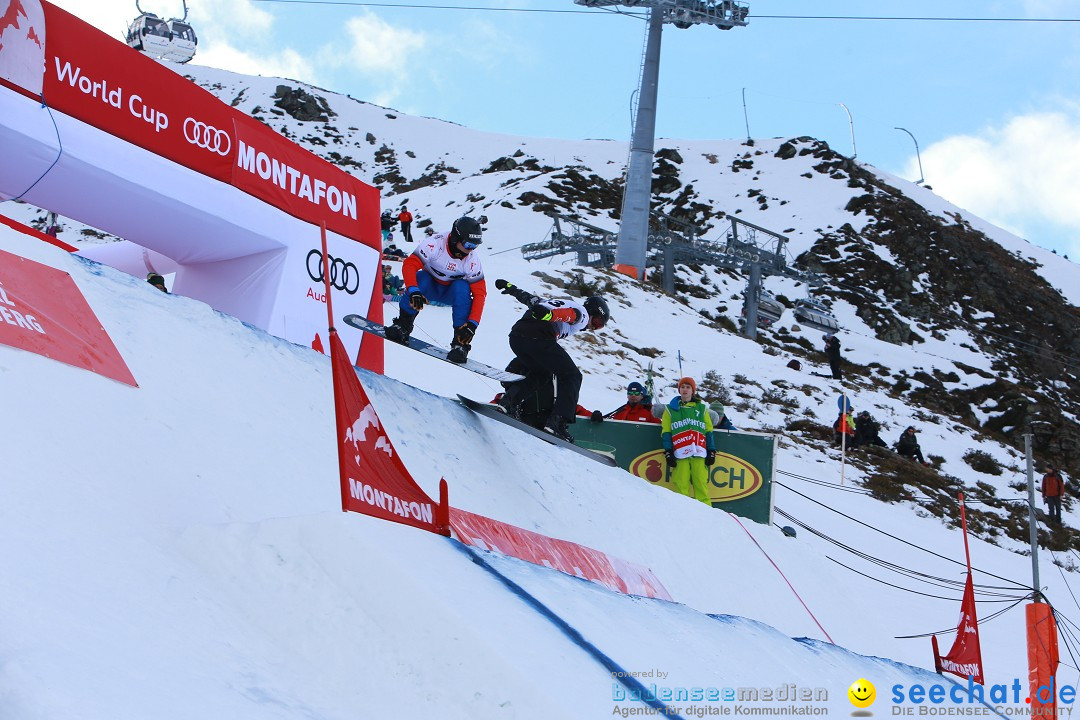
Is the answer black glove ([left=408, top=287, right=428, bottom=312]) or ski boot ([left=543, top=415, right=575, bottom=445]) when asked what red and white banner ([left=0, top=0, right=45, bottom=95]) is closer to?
black glove ([left=408, top=287, right=428, bottom=312])

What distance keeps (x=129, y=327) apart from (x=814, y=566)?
715 cm

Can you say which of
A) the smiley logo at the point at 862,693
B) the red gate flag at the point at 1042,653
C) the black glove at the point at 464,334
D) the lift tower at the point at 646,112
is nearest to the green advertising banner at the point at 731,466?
the red gate flag at the point at 1042,653

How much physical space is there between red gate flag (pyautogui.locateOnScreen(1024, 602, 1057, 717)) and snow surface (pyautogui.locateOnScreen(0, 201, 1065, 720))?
172cm

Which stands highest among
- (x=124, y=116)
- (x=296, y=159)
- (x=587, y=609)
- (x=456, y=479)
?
(x=296, y=159)

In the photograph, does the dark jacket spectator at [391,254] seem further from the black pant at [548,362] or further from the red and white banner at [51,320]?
the red and white banner at [51,320]

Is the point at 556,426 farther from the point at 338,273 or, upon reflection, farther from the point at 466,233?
the point at 338,273

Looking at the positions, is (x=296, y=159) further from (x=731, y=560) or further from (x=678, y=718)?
(x=678, y=718)

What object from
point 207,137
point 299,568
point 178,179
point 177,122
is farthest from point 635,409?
point 299,568

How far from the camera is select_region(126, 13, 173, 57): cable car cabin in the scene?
144 ft

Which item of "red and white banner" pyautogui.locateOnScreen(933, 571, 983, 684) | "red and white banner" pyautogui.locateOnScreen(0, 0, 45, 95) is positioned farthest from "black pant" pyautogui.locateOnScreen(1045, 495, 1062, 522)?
"red and white banner" pyautogui.locateOnScreen(0, 0, 45, 95)

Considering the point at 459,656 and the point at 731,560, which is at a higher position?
the point at 731,560

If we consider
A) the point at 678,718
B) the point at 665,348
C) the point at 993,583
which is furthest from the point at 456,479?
the point at 665,348

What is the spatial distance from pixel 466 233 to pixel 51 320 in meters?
3.82

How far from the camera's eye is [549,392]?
7.80 m
